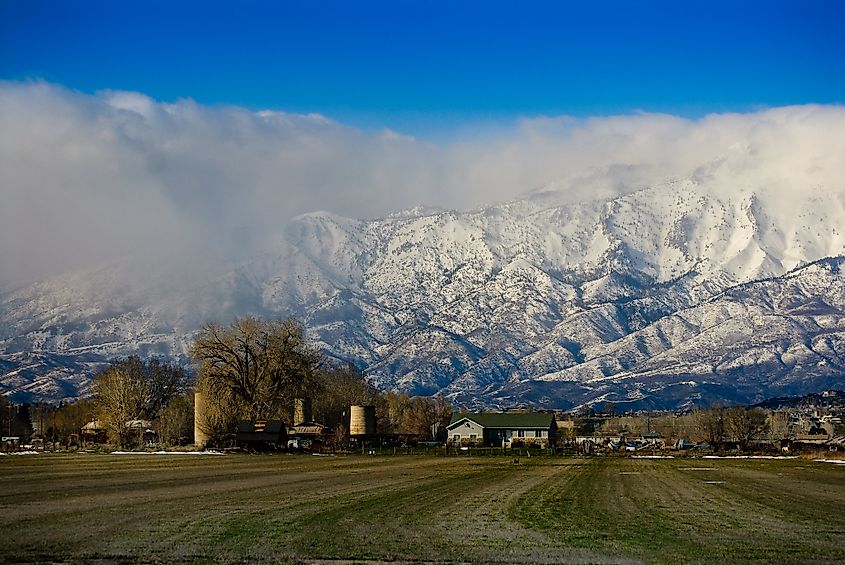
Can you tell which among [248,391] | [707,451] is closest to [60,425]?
[248,391]

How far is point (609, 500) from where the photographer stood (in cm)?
4472

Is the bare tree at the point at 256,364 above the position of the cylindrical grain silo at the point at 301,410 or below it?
above

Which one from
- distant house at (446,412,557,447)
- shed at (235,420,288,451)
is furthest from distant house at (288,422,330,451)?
distant house at (446,412,557,447)

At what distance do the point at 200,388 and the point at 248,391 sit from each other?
6820 millimetres

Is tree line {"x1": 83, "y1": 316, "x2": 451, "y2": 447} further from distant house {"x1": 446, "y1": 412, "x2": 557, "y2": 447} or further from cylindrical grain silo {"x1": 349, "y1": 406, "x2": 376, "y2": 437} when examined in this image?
distant house {"x1": 446, "y1": 412, "x2": 557, "y2": 447}

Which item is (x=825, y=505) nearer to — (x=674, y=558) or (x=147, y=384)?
(x=674, y=558)

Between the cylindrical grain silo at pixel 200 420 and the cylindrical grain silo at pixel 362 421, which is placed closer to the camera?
the cylindrical grain silo at pixel 200 420

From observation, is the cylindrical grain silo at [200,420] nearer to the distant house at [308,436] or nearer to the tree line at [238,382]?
the tree line at [238,382]

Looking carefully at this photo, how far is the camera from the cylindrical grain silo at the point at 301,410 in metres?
147

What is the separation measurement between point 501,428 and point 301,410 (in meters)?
52.8

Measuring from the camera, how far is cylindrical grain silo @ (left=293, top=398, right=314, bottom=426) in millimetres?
147375

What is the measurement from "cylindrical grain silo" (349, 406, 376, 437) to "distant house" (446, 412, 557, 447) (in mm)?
23470

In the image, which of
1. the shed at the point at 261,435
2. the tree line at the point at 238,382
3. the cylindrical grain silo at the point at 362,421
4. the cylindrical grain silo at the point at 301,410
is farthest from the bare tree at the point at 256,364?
the cylindrical grain silo at the point at 362,421

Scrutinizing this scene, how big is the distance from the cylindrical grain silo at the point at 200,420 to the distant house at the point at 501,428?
189 ft
